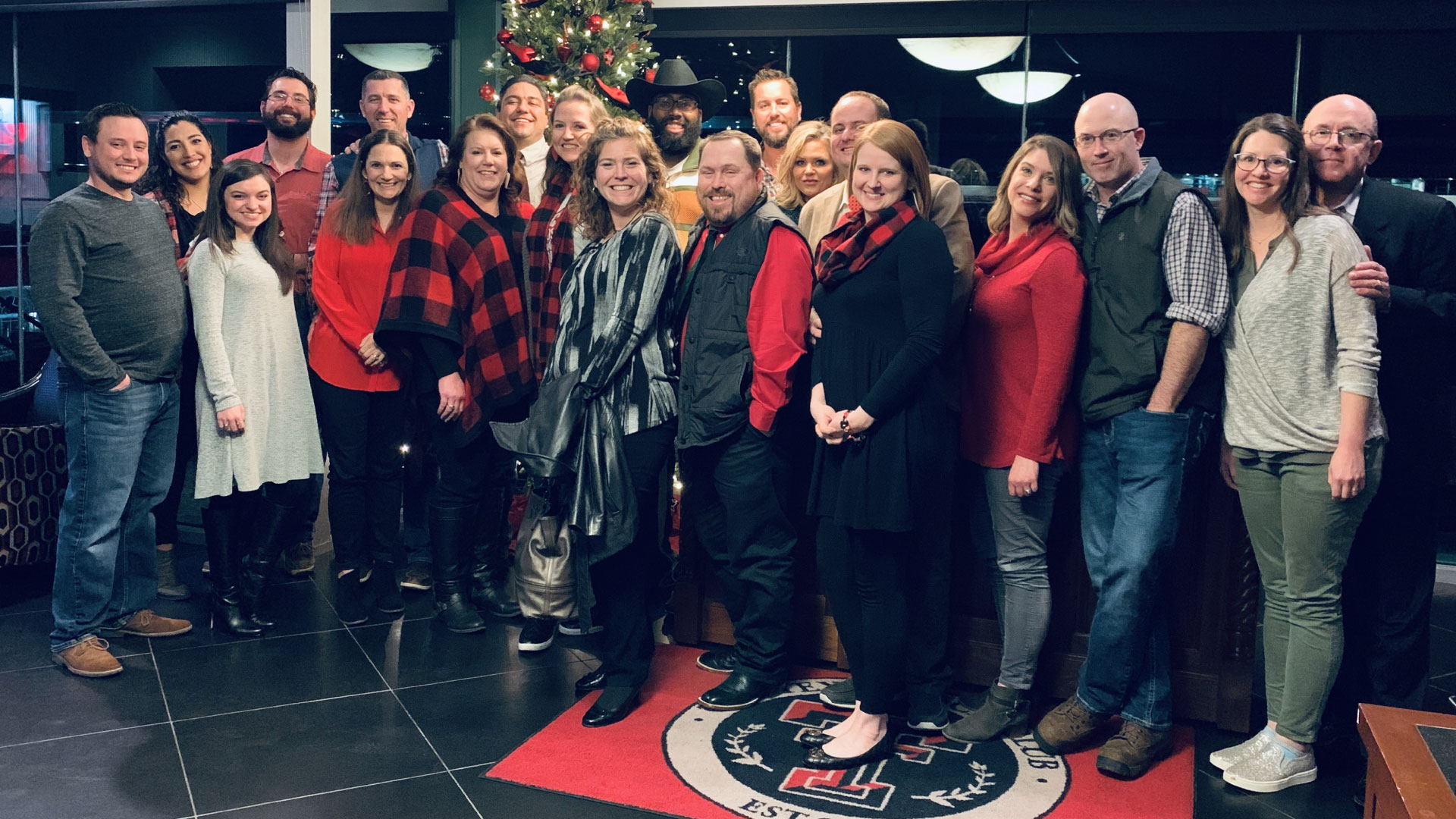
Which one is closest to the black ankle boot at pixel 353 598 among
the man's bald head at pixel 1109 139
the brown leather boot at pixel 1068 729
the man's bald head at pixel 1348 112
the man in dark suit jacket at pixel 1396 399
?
the brown leather boot at pixel 1068 729

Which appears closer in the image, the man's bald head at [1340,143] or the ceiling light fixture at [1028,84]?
the man's bald head at [1340,143]

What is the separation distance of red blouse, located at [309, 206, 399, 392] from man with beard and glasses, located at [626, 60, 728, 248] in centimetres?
96

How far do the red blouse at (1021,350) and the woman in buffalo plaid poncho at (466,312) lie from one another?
4.85ft

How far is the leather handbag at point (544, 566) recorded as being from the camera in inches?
145

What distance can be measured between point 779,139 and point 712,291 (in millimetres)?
1430

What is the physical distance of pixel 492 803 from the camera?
9.16ft

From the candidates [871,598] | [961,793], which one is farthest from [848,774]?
[871,598]

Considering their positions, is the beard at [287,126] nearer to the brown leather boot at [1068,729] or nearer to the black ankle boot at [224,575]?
the black ankle boot at [224,575]

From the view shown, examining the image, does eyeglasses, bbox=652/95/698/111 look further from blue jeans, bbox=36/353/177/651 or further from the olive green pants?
the olive green pants

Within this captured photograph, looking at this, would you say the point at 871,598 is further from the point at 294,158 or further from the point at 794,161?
the point at 294,158

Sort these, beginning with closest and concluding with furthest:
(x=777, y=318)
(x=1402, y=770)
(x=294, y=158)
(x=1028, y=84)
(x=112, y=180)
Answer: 1. (x=1402, y=770)
2. (x=777, y=318)
3. (x=112, y=180)
4. (x=294, y=158)
5. (x=1028, y=84)

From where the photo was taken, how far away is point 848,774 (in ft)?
9.70

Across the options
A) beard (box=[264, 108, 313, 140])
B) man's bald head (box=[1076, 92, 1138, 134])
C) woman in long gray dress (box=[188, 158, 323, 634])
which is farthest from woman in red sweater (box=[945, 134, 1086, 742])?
beard (box=[264, 108, 313, 140])

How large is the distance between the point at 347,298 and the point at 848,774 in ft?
7.33
